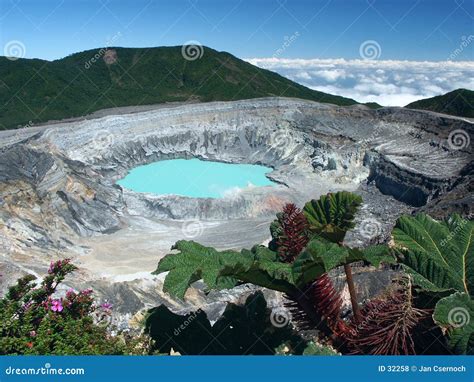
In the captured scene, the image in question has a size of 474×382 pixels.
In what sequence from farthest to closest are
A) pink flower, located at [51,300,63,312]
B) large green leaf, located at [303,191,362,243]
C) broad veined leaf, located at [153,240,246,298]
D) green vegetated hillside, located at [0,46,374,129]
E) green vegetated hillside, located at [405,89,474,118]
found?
1. green vegetated hillside, located at [0,46,374,129]
2. green vegetated hillside, located at [405,89,474,118]
3. pink flower, located at [51,300,63,312]
4. large green leaf, located at [303,191,362,243]
5. broad veined leaf, located at [153,240,246,298]

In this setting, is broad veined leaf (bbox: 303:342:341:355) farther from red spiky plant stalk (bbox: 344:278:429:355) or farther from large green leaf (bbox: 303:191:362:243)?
large green leaf (bbox: 303:191:362:243)

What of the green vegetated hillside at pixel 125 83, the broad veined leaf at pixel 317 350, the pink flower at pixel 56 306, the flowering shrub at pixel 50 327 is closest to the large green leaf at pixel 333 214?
the broad veined leaf at pixel 317 350

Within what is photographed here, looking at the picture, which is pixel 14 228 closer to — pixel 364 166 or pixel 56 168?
pixel 56 168

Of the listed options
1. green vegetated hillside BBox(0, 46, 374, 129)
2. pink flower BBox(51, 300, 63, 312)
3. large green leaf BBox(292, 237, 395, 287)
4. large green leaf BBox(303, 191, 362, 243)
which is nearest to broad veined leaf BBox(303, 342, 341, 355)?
large green leaf BBox(292, 237, 395, 287)

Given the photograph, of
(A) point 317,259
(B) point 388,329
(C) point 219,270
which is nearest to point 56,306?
(C) point 219,270

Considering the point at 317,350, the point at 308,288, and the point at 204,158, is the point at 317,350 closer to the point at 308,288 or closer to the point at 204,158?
the point at 308,288

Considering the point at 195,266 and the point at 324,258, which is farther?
the point at 195,266

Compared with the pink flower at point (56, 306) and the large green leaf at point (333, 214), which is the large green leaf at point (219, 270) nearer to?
the large green leaf at point (333, 214)
